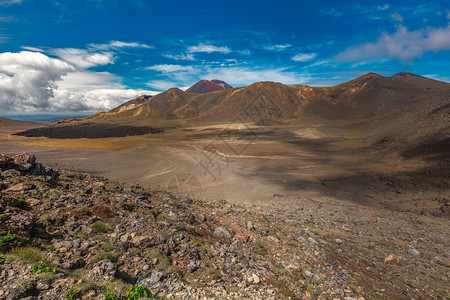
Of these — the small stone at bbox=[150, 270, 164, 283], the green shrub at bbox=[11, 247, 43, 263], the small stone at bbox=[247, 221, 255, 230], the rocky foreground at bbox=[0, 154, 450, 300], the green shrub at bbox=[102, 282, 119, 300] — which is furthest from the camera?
the small stone at bbox=[247, 221, 255, 230]

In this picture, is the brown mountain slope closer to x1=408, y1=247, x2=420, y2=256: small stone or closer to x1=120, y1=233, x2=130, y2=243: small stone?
x1=408, y1=247, x2=420, y2=256: small stone

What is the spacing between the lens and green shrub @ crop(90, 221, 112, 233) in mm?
6040

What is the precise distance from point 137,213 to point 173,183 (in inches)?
574

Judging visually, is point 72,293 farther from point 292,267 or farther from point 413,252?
point 413,252

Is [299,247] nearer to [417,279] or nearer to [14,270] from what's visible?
[417,279]

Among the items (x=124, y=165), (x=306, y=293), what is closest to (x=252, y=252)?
(x=306, y=293)

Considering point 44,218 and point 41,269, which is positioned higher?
point 44,218

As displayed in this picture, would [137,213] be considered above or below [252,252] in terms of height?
above

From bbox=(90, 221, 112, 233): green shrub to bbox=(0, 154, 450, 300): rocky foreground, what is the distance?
0.03 m

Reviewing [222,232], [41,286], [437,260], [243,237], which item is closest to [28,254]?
[41,286]

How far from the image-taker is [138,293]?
394cm

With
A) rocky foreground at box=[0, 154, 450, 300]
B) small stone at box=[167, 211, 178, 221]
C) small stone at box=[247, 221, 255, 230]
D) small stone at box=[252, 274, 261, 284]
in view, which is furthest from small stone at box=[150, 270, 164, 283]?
small stone at box=[247, 221, 255, 230]

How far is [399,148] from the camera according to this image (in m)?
31.5

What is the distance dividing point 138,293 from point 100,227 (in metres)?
3.08
